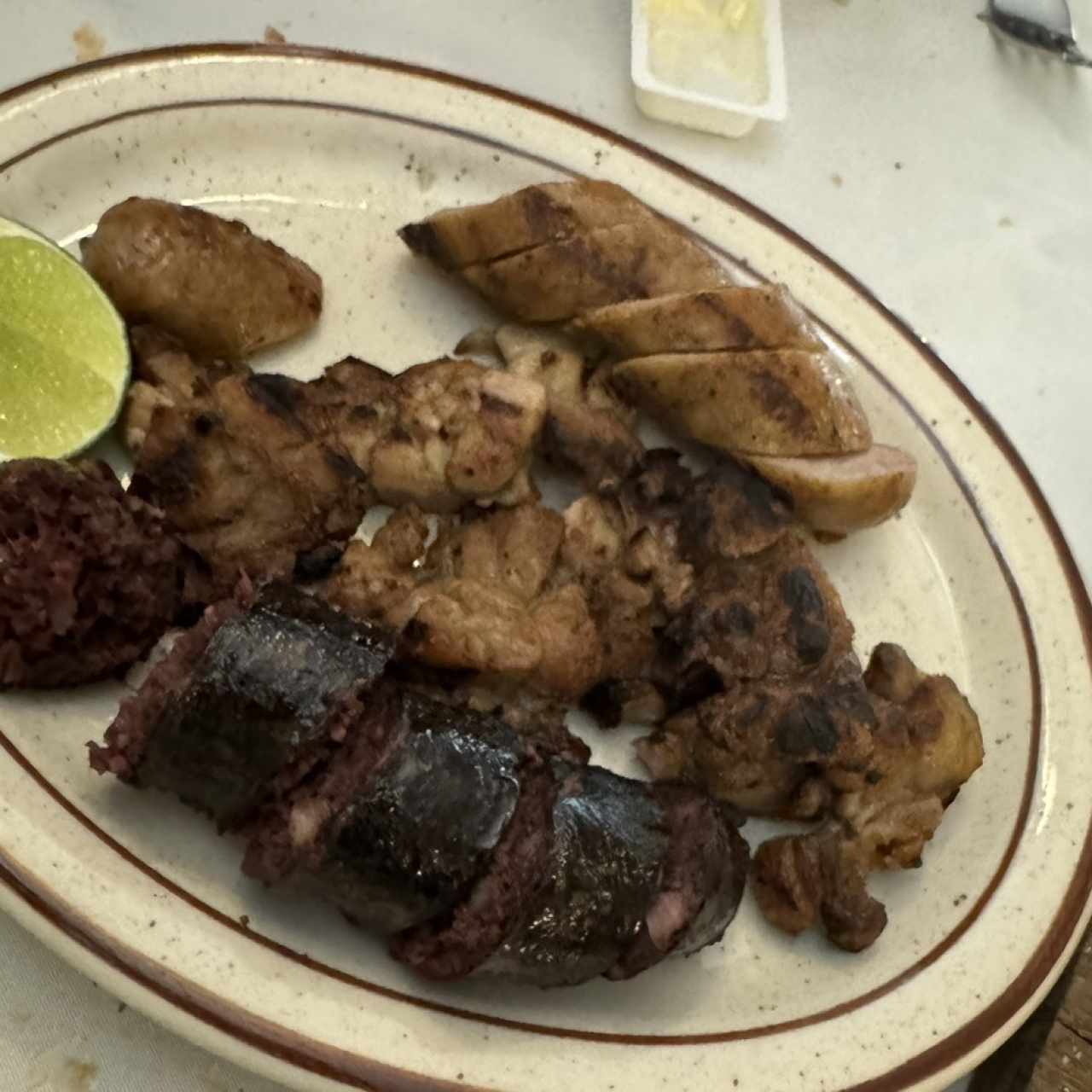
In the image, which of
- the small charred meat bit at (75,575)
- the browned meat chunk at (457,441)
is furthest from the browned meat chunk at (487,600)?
Answer: the small charred meat bit at (75,575)

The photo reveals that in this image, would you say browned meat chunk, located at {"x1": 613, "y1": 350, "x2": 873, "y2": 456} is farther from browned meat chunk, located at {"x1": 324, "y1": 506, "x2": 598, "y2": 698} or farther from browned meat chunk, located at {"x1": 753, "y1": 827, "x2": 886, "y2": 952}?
browned meat chunk, located at {"x1": 753, "y1": 827, "x2": 886, "y2": 952}

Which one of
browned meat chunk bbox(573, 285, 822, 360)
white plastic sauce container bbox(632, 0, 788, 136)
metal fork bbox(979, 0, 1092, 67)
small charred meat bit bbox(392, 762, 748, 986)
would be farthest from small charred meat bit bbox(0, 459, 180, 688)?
metal fork bbox(979, 0, 1092, 67)

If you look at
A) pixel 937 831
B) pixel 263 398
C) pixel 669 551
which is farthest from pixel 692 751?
pixel 263 398

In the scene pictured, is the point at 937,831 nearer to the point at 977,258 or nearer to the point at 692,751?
the point at 692,751

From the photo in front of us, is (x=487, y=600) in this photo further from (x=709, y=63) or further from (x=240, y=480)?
(x=709, y=63)

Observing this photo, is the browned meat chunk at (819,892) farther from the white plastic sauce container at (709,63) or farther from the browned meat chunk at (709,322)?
the white plastic sauce container at (709,63)
